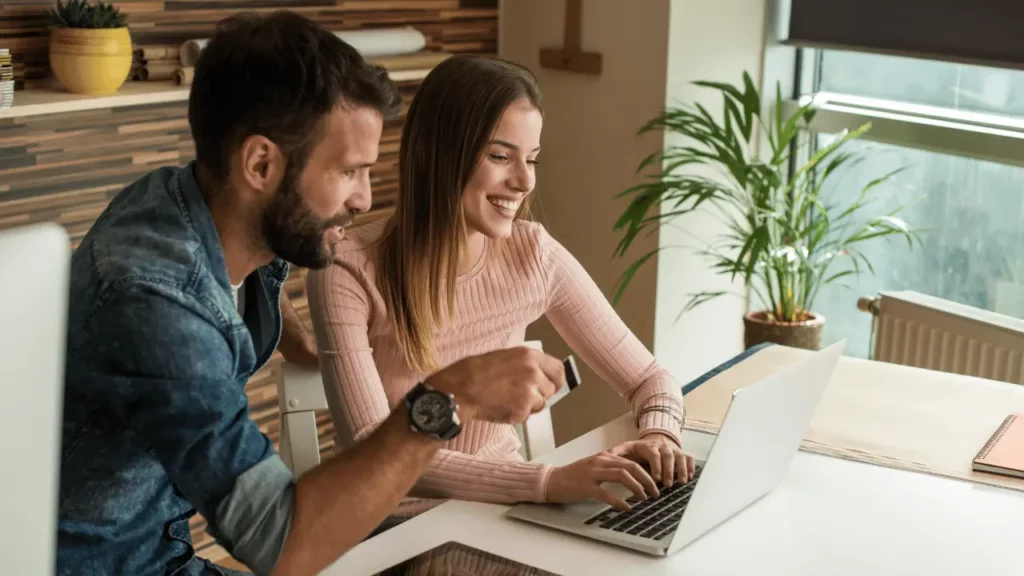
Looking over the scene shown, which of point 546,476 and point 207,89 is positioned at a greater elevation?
point 207,89

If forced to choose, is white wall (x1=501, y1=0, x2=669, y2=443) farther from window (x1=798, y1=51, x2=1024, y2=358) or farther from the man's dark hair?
the man's dark hair

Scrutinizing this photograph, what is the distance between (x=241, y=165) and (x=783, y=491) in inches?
32.0

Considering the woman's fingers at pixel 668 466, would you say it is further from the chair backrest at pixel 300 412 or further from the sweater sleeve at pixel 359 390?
the chair backrest at pixel 300 412

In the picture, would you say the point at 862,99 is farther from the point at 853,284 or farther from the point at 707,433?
the point at 707,433

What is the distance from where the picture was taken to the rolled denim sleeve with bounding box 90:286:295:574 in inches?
45.6

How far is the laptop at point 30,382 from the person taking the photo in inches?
29.1

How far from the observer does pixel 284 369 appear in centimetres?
180

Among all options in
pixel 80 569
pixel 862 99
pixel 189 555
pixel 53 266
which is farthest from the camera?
pixel 862 99

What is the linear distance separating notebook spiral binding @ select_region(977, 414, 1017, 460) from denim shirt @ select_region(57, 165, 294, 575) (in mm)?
991

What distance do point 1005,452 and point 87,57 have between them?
6.06 feet

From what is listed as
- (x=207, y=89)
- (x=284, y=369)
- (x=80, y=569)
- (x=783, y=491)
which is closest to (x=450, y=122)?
(x=284, y=369)

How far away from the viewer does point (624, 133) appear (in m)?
3.28

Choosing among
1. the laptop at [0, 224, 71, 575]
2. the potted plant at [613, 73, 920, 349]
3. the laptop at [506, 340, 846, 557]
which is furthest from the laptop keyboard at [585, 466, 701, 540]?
the potted plant at [613, 73, 920, 349]

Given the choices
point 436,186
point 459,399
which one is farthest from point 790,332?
point 459,399
